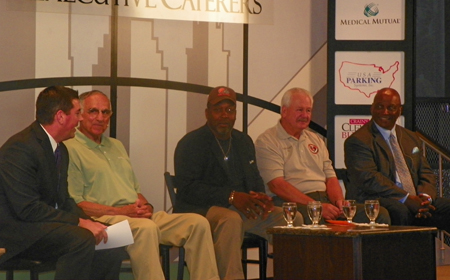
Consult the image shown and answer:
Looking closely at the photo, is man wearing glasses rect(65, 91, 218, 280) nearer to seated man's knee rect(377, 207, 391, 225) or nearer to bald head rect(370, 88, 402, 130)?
seated man's knee rect(377, 207, 391, 225)

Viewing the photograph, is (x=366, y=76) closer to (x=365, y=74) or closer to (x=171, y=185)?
(x=365, y=74)

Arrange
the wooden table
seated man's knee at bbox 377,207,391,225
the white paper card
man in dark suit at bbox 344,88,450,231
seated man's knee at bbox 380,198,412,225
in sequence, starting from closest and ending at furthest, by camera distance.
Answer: the wooden table → the white paper card → seated man's knee at bbox 377,207,391,225 → seated man's knee at bbox 380,198,412,225 → man in dark suit at bbox 344,88,450,231

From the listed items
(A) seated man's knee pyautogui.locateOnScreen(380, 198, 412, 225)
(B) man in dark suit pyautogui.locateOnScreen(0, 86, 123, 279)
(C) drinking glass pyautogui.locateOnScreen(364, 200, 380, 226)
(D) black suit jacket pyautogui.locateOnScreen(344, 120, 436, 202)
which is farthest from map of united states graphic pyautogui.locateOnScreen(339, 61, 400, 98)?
(B) man in dark suit pyautogui.locateOnScreen(0, 86, 123, 279)

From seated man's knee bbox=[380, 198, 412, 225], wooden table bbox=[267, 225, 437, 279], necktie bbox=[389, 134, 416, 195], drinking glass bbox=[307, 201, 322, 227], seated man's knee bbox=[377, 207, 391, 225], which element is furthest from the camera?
necktie bbox=[389, 134, 416, 195]

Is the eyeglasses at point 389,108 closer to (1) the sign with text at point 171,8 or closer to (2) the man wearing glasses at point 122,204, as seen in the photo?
(1) the sign with text at point 171,8

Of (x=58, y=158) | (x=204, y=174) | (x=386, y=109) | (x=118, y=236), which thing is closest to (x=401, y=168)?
(x=386, y=109)

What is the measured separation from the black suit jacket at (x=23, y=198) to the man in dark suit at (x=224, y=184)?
3.47ft

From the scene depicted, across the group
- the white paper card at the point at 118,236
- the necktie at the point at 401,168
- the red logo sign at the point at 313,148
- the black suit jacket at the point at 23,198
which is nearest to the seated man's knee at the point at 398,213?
the necktie at the point at 401,168

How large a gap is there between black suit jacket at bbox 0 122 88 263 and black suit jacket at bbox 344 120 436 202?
2.28 m

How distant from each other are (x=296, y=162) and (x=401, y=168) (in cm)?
78

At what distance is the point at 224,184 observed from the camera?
14.6ft

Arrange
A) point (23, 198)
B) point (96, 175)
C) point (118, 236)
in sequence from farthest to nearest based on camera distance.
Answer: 1. point (96, 175)
2. point (118, 236)
3. point (23, 198)

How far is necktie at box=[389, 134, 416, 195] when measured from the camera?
4895mm

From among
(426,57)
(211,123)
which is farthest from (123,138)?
(426,57)
